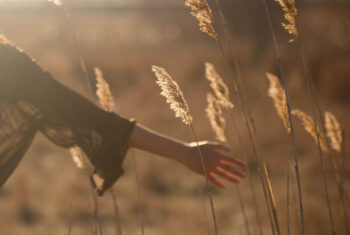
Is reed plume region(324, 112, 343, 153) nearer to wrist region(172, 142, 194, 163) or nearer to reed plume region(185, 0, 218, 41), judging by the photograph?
wrist region(172, 142, 194, 163)

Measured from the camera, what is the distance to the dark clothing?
1351 millimetres

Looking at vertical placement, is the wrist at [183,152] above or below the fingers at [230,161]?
above

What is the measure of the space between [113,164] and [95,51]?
431 inches

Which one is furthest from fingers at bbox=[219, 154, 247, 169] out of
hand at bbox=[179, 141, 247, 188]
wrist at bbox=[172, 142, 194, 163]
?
wrist at bbox=[172, 142, 194, 163]

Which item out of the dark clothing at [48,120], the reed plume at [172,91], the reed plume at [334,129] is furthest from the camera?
the reed plume at [334,129]

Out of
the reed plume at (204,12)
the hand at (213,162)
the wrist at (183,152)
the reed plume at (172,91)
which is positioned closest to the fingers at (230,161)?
the hand at (213,162)

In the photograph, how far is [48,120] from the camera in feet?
4.64

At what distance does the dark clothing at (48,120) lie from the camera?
4.43ft

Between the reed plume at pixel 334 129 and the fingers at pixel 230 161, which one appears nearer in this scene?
the fingers at pixel 230 161

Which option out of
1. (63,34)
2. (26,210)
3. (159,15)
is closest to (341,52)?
(26,210)

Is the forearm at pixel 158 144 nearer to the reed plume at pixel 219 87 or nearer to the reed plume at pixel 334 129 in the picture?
the reed plume at pixel 219 87

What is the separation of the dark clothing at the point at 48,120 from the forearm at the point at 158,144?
35 mm

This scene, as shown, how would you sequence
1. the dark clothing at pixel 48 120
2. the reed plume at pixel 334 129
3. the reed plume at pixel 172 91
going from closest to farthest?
the reed plume at pixel 172 91 → the dark clothing at pixel 48 120 → the reed plume at pixel 334 129

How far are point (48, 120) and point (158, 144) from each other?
1.28ft
